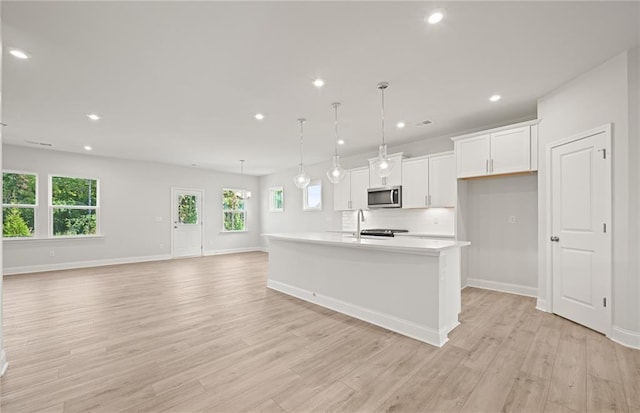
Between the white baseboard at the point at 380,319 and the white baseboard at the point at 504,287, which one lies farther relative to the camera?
the white baseboard at the point at 504,287

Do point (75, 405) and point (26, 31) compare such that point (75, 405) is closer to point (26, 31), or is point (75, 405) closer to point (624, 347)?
point (26, 31)

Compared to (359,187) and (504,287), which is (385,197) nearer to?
(359,187)

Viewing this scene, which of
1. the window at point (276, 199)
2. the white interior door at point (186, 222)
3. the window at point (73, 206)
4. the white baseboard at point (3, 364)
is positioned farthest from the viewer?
the window at point (276, 199)

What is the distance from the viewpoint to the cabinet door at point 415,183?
514 cm

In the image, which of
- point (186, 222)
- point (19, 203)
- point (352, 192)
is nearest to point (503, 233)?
point (352, 192)

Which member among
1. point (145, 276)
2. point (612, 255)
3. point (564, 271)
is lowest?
point (145, 276)

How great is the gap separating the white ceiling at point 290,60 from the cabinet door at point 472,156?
0.36 meters

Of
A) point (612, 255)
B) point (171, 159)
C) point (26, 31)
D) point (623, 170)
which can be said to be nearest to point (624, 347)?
point (612, 255)

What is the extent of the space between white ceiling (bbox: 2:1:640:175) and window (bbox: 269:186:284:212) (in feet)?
15.0

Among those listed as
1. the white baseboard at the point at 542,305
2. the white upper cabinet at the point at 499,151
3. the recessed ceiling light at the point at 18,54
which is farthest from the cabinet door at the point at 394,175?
the recessed ceiling light at the point at 18,54

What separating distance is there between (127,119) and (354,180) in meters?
4.36

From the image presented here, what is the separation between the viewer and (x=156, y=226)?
7770 millimetres

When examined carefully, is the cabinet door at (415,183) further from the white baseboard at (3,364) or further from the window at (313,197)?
the white baseboard at (3,364)

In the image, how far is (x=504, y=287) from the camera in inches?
178
